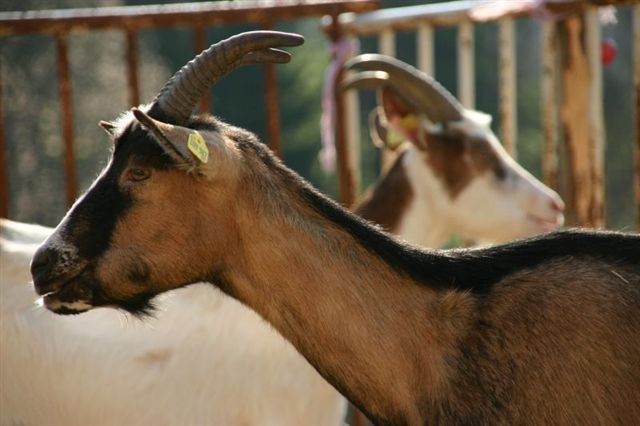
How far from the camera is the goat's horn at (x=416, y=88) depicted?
21.7 ft

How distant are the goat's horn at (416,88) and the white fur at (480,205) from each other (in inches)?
3.4

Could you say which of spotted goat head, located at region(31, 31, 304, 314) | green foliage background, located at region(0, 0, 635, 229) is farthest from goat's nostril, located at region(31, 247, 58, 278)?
green foliage background, located at region(0, 0, 635, 229)

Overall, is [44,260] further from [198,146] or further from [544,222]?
[544,222]

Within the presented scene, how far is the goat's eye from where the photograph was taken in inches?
155

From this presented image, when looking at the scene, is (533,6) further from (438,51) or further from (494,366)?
(438,51)

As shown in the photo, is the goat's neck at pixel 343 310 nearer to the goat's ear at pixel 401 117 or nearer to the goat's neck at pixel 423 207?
the goat's neck at pixel 423 207

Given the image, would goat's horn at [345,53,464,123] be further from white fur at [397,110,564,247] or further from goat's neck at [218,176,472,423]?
goat's neck at [218,176,472,423]

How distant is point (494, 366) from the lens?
3.89 m

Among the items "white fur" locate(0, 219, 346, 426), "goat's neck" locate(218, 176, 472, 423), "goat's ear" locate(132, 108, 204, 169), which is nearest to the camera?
"goat's ear" locate(132, 108, 204, 169)

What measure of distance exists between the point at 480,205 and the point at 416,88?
726mm

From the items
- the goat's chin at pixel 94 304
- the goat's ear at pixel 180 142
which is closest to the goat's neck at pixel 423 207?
the goat's chin at pixel 94 304

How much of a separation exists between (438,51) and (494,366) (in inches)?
717

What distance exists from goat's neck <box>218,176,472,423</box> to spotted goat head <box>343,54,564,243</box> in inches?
102

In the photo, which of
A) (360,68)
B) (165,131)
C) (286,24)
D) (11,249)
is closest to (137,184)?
(165,131)
